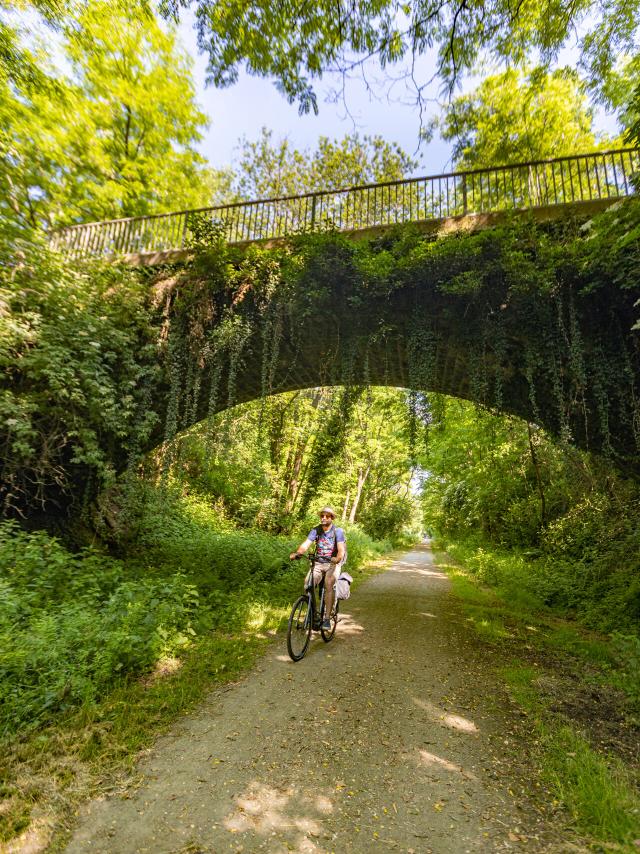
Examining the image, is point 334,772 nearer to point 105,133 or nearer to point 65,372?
point 65,372

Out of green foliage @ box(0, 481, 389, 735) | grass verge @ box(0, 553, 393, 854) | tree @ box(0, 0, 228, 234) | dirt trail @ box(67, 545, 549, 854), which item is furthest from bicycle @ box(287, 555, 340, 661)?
tree @ box(0, 0, 228, 234)

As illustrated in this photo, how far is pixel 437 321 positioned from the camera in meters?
7.61

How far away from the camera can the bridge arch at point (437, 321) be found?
6.69 metres

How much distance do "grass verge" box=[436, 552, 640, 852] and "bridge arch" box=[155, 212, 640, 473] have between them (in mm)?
3264

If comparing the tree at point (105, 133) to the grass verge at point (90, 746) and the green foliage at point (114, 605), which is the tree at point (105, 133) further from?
the grass verge at point (90, 746)

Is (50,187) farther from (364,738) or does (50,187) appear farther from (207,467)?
(364,738)

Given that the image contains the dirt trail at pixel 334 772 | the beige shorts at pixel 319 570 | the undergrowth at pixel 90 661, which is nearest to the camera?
the dirt trail at pixel 334 772

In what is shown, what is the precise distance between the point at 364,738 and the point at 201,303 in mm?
7946

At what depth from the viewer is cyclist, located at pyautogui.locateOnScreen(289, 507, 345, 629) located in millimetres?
5883

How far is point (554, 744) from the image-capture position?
335 centimetres

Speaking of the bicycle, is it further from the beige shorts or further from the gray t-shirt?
the gray t-shirt

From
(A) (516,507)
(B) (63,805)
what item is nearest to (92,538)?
(B) (63,805)

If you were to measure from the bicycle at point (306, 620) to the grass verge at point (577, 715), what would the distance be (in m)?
2.42

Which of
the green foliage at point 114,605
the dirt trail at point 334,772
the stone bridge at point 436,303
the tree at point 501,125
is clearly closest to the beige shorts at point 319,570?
the dirt trail at point 334,772
